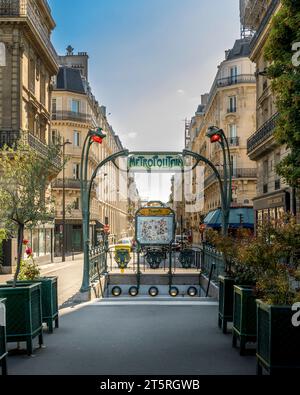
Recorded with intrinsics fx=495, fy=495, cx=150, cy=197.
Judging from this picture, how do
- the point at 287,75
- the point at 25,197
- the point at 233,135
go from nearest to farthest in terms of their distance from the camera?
1. the point at 25,197
2. the point at 287,75
3. the point at 233,135

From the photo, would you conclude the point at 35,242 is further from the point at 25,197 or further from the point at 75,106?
the point at 75,106

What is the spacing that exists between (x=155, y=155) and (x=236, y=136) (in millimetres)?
31891

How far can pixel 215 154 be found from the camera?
166 feet

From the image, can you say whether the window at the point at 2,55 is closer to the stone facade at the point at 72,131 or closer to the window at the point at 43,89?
the window at the point at 43,89

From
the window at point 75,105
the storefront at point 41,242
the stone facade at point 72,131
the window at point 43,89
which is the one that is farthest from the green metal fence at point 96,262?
the window at point 75,105

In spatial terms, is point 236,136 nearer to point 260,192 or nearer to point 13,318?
point 260,192

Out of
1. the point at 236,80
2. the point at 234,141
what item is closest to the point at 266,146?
the point at 234,141

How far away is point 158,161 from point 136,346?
28.2 ft

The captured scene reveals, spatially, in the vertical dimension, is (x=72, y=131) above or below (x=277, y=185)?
above

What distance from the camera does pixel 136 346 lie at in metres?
7.53

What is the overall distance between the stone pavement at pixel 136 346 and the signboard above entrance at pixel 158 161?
550 centimetres

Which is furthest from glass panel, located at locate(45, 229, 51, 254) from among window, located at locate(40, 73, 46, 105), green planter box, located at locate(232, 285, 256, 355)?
green planter box, located at locate(232, 285, 256, 355)
